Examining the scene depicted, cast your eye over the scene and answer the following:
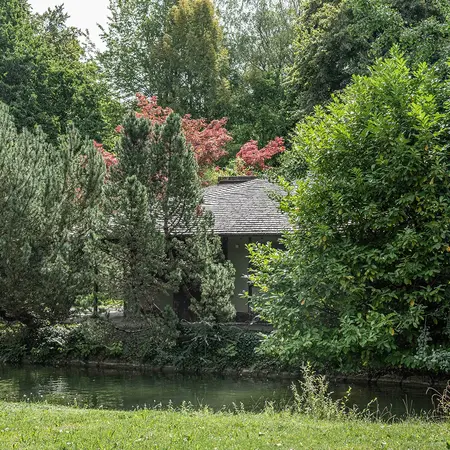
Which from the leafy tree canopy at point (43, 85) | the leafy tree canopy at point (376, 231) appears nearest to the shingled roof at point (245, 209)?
the leafy tree canopy at point (376, 231)

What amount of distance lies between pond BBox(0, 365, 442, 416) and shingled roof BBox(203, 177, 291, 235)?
493 cm

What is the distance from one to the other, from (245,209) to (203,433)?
46.7 ft

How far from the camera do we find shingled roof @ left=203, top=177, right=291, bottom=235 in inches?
792

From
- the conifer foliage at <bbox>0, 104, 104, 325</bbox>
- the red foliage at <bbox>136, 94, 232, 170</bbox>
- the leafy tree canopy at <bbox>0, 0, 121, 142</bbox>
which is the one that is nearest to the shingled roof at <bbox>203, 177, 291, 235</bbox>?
the red foliage at <bbox>136, 94, 232, 170</bbox>

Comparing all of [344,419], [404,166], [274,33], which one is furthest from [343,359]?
[274,33]

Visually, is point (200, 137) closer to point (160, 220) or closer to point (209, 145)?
point (209, 145)

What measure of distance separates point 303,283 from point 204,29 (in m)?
31.7

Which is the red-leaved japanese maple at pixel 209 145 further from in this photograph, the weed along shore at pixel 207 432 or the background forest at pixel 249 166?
the weed along shore at pixel 207 432

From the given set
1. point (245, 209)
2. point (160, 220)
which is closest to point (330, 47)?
point (245, 209)

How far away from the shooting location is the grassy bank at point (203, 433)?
7.05m

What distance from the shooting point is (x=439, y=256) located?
8.63 m

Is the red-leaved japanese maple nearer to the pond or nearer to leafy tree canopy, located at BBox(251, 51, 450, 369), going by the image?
the pond

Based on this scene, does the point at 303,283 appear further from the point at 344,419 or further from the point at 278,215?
the point at 278,215

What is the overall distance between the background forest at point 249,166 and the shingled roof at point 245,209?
43.9 inches
